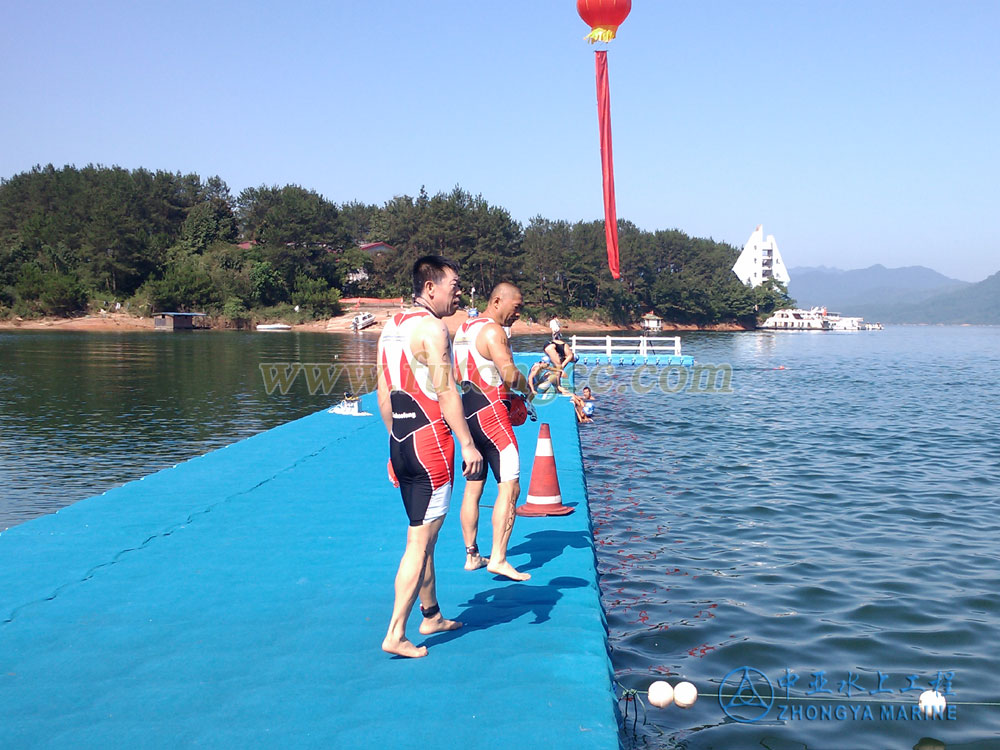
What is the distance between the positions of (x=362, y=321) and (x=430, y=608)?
74.7 metres

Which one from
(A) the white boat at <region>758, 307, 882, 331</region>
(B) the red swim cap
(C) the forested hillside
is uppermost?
(C) the forested hillside

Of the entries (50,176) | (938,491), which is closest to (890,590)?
(938,491)

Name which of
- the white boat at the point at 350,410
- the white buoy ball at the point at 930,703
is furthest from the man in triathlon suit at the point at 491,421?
the white boat at the point at 350,410

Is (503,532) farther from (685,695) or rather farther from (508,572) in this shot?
(685,695)

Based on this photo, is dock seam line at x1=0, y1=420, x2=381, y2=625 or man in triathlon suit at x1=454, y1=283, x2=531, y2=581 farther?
man in triathlon suit at x1=454, y1=283, x2=531, y2=581

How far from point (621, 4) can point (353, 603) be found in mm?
8157

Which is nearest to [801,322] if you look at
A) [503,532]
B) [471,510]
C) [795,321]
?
[795,321]

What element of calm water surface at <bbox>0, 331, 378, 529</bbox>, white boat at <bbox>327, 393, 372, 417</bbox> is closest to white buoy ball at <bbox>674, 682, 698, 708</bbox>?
calm water surface at <bbox>0, 331, 378, 529</bbox>

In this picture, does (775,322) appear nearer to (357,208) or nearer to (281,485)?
(357,208)

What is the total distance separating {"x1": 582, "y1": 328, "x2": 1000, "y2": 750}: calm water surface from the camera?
566 centimetres

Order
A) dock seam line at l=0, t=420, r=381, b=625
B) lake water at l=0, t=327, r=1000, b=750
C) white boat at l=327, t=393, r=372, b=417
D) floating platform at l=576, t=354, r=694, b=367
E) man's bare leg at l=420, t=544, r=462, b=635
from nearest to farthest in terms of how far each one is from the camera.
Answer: man's bare leg at l=420, t=544, r=462, b=635 < dock seam line at l=0, t=420, r=381, b=625 < lake water at l=0, t=327, r=1000, b=750 < white boat at l=327, t=393, r=372, b=417 < floating platform at l=576, t=354, r=694, b=367

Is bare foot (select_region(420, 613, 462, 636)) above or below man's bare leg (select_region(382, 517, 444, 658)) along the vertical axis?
below

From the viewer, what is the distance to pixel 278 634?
4988 millimetres

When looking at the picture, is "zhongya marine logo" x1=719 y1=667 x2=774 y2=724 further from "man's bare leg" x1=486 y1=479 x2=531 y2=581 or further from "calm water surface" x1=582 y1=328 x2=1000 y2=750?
"man's bare leg" x1=486 y1=479 x2=531 y2=581
